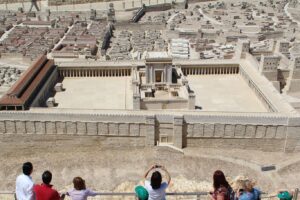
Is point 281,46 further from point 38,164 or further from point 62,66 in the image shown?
point 38,164

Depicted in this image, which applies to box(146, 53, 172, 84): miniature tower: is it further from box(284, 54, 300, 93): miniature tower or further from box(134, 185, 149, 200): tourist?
box(134, 185, 149, 200): tourist

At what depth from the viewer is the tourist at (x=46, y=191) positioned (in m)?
14.9

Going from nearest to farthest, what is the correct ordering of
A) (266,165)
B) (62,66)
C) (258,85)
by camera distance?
(266,165) → (258,85) → (62,66)

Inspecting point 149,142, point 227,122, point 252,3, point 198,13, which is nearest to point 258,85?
point 227,122

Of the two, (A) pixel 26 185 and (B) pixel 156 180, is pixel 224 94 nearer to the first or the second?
(B) pixel 156 180

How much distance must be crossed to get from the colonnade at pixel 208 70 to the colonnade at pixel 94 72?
9.50 metres

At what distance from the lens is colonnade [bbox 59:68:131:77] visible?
5812 centimetres

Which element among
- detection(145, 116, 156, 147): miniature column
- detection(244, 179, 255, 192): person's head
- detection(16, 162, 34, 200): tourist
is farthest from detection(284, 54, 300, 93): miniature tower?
detection(16, 162, 34, 200): tourist

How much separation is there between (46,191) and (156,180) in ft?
14.7

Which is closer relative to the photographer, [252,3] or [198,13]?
[198,13]

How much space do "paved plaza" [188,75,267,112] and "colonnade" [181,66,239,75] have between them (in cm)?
85

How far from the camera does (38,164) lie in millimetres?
41594

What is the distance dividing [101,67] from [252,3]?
312ft

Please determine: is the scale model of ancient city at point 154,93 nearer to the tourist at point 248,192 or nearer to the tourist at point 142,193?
the tourist at point 248,192
